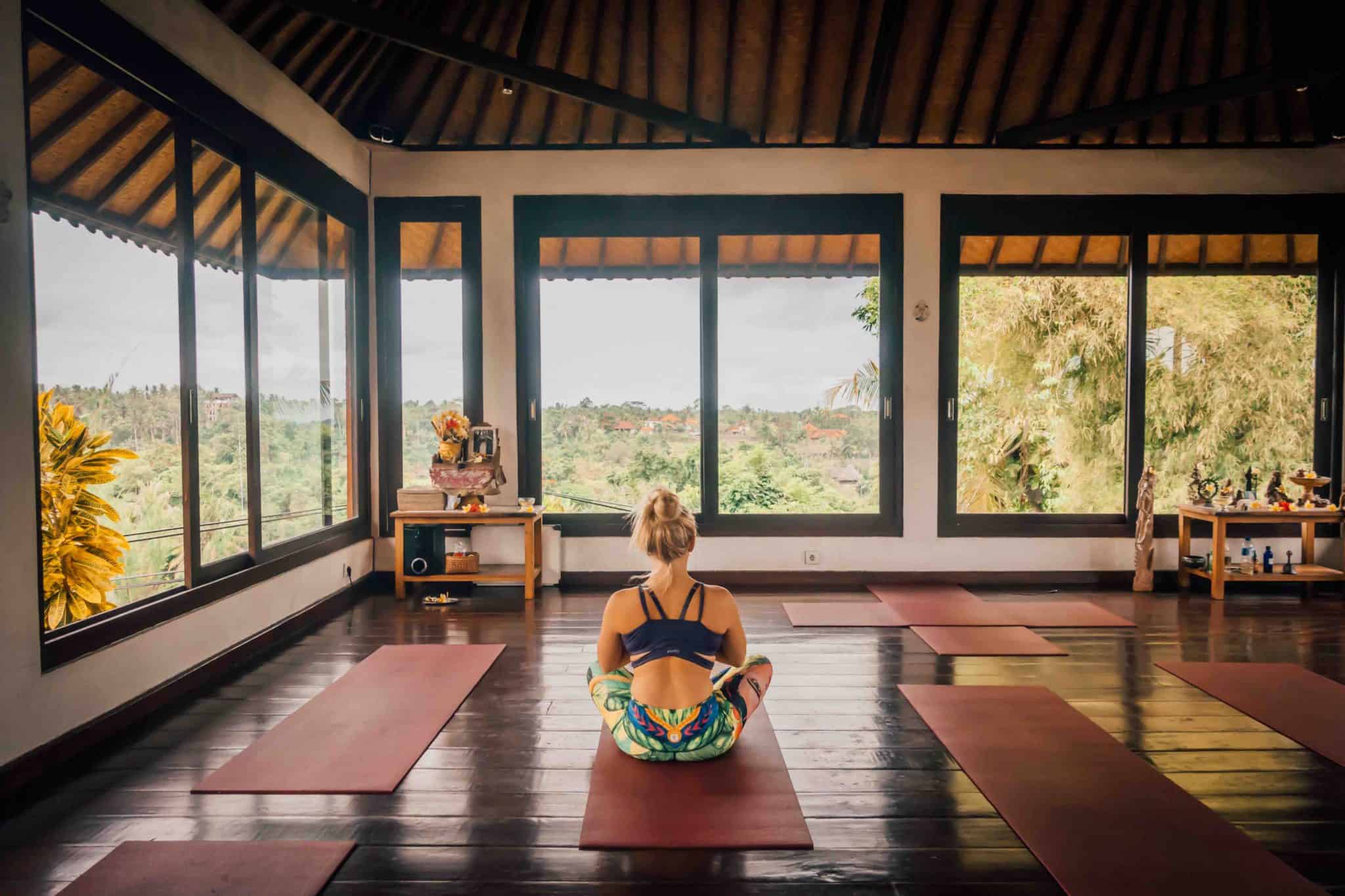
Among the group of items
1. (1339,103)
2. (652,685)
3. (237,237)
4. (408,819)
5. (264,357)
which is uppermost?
(1339,103)

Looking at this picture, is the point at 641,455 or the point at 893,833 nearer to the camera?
the point at 893,833

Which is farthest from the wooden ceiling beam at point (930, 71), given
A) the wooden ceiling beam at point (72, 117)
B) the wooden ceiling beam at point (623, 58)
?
the wooden ceiling beam at point (72, 117)

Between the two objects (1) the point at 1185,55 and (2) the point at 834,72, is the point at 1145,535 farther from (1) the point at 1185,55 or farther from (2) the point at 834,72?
(2) the point at 834,72

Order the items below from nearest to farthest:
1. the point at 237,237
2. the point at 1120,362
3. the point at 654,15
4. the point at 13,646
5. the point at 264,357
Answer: the point at 13,646
the point at 237,237
the point at 264,357
the point at 654,15
the point at 1120,362

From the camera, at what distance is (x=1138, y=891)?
6.40ft

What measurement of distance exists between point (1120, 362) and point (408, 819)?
5842 millimetres

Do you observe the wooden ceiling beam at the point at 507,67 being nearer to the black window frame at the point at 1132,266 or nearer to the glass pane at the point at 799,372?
the glass pane at the point at 799,372

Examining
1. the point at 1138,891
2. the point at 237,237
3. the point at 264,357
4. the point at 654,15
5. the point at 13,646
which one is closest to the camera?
the point at 1138,891

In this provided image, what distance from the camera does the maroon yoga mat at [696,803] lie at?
2.21m

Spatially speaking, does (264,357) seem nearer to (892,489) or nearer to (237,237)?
(237,237)

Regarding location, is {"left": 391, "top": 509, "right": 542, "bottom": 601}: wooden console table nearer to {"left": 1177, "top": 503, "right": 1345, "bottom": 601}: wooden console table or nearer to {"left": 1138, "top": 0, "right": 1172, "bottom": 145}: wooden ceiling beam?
{"left": 1177, "top": 503, "right": 1345, "bottom": 601}: wooden console table

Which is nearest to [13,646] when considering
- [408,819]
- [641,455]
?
[408,819]

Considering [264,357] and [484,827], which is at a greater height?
[264,357]

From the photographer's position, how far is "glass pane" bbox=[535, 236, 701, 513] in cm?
606
